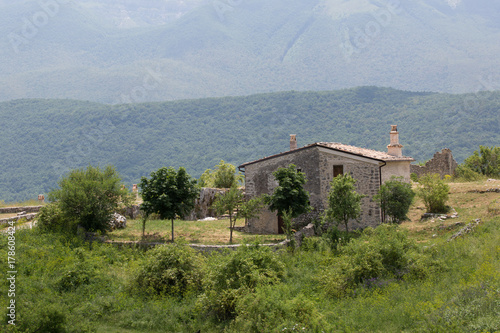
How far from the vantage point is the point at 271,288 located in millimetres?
16391

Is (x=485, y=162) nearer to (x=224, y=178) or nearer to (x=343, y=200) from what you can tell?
(x=224, y=178)

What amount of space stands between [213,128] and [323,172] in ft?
330

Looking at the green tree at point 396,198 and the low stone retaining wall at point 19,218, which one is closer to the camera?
the green tree at point 396,198

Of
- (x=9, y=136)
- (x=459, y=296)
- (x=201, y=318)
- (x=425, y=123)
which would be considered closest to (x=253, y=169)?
(x=201, y=318)

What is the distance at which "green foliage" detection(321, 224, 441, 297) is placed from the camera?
1672 centimetres

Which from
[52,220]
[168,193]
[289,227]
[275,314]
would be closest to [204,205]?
[168,193]

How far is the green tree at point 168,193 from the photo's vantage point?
24.0 metres

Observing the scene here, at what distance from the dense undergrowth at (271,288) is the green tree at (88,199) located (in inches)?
109

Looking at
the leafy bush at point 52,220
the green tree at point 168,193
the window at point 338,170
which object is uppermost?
the window at point 338,170

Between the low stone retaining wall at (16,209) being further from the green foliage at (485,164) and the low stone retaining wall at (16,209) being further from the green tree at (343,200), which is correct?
the green foliage at (485,164)

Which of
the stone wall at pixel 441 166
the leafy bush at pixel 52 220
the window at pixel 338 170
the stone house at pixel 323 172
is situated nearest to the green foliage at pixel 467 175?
the stone wall at pixel 441 166

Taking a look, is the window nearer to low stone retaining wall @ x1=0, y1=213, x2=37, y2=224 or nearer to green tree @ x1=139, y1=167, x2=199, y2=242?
green tree @ x1=139, y1=167, x2=199, y2=242

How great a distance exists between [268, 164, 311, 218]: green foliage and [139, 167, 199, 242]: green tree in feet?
14.4

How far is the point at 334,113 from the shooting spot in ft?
394
